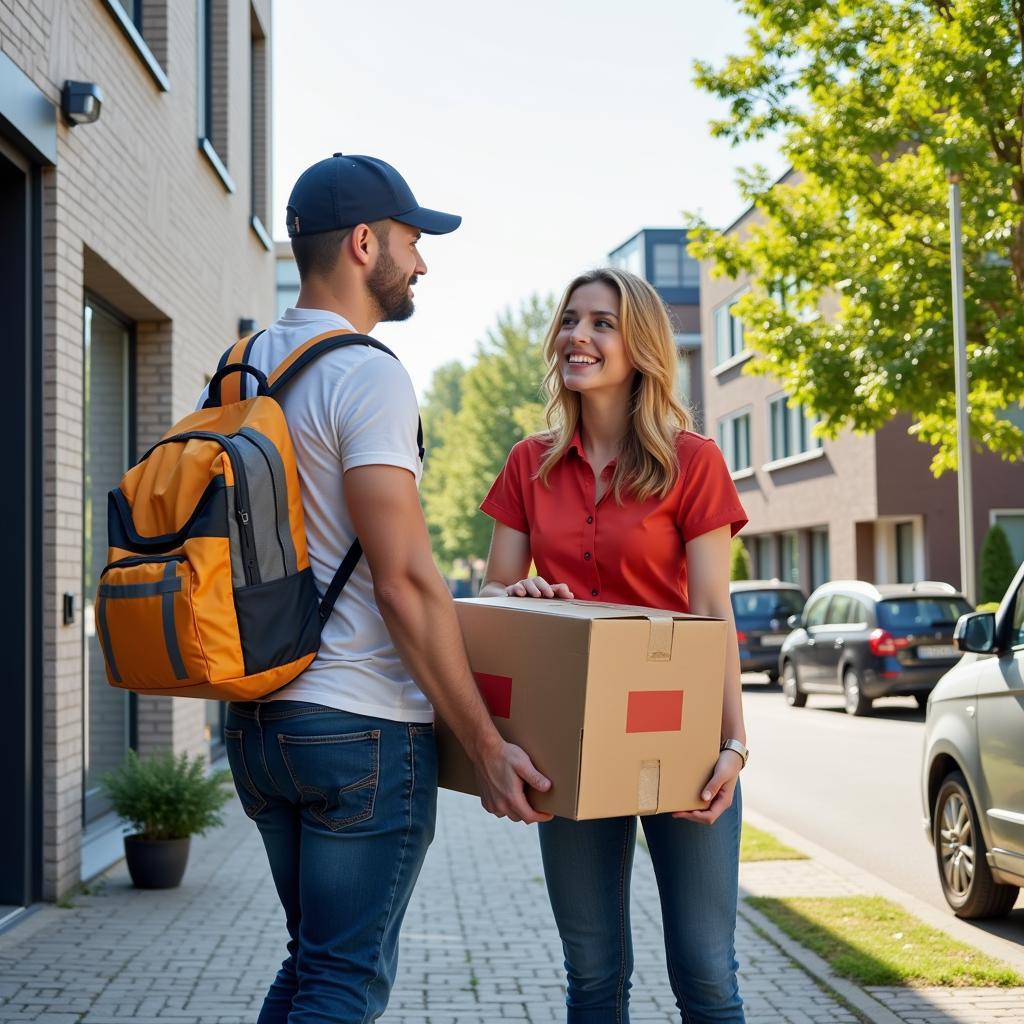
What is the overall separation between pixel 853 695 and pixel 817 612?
2.25 m

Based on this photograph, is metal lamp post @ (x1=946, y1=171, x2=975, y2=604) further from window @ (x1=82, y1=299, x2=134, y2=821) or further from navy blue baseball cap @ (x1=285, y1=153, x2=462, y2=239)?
navy blue baseball cap @ (x1=285, y1=153, x2=462, y2=239)

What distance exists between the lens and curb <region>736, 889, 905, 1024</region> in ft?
16.3

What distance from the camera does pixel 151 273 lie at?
29.0ft

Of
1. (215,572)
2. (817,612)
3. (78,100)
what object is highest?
(78,100)

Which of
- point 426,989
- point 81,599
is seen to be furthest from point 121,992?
point 81,599

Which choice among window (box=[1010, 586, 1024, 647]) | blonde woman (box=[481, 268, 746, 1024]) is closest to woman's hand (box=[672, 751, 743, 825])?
blonde woman (box=[481, 268, 746, 1024])

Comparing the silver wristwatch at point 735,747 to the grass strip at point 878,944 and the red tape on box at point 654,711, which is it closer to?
the red tape on box at point 654,711

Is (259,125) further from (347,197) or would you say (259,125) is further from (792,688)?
(347,197)

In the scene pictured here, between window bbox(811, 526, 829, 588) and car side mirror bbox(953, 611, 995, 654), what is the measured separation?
96.2 ft

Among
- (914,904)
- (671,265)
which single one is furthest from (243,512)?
(671,265)

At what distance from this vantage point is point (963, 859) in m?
6.76

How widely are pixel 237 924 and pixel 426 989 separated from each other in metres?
1.42

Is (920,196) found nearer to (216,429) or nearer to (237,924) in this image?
(237,924)

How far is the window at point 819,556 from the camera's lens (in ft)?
117
